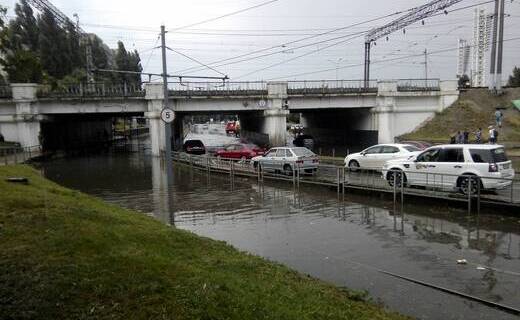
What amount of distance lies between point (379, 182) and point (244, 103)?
29303 millimetres

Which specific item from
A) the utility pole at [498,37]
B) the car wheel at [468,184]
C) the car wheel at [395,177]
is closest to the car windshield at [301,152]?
the car wheel at [395,177]

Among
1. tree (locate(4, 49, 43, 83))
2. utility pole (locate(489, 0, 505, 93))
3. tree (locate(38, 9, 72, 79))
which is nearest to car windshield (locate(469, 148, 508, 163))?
utility pole (locate(489, 0, 505, 93))

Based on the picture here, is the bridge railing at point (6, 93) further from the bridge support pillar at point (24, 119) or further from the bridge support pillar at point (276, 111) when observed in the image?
the bridge support pillar at point (276, 111)

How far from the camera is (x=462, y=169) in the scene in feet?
54.0

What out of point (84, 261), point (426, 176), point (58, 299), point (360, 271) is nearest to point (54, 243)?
point (84, 261)

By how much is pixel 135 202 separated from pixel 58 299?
16002 millimetres

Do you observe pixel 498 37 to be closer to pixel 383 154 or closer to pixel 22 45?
pixel 383 154

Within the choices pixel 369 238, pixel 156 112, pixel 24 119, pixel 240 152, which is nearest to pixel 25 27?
pixel 24 119

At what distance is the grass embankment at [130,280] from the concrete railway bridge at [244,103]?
39599 mm

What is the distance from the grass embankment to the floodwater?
1.81 m

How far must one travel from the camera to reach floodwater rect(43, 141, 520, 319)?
27.6 feet

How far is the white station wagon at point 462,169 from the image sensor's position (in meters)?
15.7

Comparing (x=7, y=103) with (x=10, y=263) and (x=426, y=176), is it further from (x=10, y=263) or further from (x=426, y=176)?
(x=10, y=263)

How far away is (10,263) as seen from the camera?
17.5 ft
